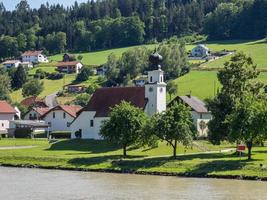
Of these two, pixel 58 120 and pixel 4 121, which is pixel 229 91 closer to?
pixel 58 120

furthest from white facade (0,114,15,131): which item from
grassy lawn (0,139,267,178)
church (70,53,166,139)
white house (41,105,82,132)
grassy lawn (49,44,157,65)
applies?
grassy lawn (49,44,157,65)

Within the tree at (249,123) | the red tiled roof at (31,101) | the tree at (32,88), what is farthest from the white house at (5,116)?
the tree at (249,123)

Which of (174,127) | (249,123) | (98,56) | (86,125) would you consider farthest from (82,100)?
(249,123)

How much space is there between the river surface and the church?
934 inches

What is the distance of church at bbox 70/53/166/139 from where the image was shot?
81.0 meters

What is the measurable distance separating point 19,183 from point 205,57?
117 metres

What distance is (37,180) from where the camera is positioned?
53375 mm

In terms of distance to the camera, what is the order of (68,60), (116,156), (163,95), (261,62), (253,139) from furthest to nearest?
(68,60)
(261,62)
(163,95)
(116,156)
(253,139)

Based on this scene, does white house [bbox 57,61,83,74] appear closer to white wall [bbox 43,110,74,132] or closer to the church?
white wall [bbox 43,110,74,132]

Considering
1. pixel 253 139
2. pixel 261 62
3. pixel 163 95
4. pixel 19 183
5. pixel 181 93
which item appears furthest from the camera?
pixel 261 62

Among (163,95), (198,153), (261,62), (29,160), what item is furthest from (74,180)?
(261,62)

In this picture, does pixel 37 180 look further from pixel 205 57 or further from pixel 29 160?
pixel 205 57

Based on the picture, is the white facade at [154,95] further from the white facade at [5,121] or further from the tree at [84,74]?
the tree at [84,74]

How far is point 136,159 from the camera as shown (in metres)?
63.4
